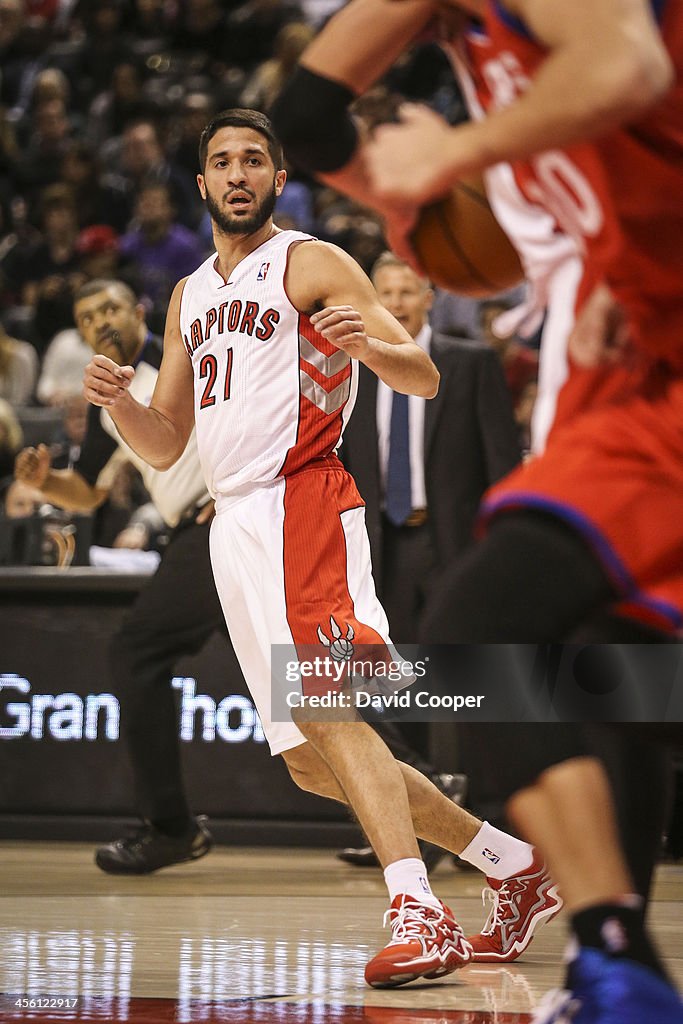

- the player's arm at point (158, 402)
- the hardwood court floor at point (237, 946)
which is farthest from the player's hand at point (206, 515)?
the player's arm at point (158, 402)

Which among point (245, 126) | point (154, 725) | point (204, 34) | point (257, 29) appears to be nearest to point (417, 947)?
point (245, 126)

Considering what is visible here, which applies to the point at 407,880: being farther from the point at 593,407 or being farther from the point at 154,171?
the point at 154,171

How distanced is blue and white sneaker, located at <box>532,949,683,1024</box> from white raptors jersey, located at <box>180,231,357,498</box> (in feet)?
Result: 6.87

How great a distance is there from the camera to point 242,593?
13.1 ft

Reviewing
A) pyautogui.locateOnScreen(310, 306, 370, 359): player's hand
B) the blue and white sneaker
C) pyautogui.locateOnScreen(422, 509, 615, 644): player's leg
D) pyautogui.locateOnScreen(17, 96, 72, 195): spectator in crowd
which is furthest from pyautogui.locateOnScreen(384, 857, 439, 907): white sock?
pyautogui.locateOnScreen(17, 96, 72, 195): spectator in crowd

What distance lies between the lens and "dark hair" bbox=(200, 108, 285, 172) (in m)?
4.27

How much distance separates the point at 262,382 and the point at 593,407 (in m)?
1.84

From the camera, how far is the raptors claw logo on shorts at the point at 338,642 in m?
3.79

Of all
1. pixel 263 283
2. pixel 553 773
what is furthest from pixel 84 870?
pixel 553 773

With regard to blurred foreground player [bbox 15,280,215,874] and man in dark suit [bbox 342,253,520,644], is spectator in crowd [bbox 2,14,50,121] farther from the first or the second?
blurred foreground player [bbox 15,280,215,874]

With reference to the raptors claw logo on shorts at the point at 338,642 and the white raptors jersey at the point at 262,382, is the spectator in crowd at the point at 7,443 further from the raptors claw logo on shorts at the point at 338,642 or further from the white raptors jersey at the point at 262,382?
the raptors claw logo on shorts at the point at 338,642

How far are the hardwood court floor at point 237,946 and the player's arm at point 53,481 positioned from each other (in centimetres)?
139

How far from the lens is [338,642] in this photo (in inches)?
150

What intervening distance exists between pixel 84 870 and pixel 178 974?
251 cm
